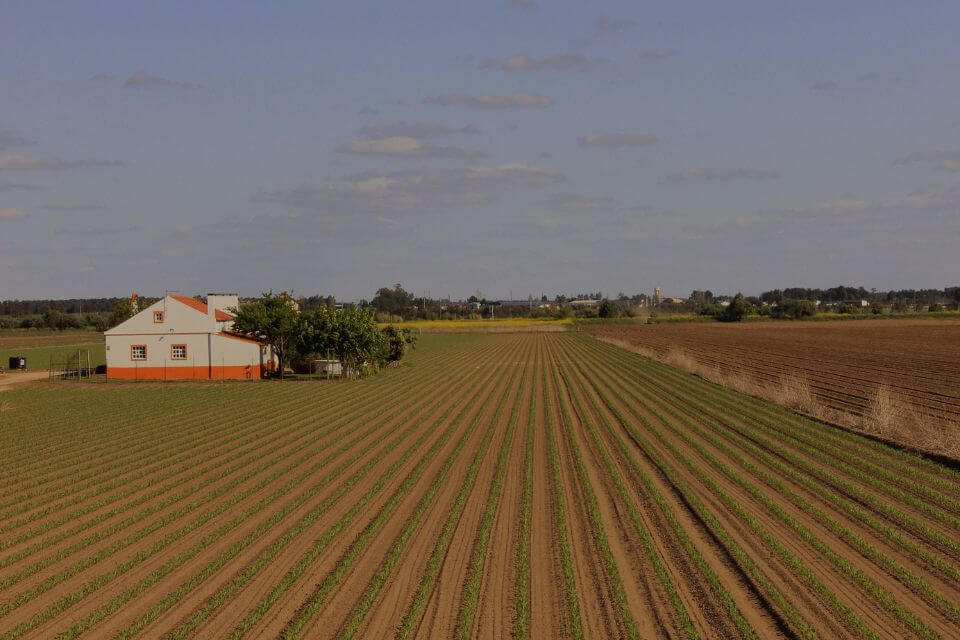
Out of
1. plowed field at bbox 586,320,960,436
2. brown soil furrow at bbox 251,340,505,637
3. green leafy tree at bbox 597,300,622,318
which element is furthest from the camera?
green leafy tree at bbox 597,300,622,318

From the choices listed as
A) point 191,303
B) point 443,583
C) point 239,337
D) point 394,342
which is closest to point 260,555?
point 443,583

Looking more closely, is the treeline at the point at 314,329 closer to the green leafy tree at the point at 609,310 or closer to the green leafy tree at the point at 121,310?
the green leafy tree at the point at 121,310

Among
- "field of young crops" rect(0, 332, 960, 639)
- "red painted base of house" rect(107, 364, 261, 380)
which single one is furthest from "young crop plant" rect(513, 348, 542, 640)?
"red painted base of house" rect(107, 364, 261, 380)

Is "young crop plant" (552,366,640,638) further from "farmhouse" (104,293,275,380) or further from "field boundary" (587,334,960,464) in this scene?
"farmhouse" (104,293,275,380)

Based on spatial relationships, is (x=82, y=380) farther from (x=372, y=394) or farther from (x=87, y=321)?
(x=87, y=321)

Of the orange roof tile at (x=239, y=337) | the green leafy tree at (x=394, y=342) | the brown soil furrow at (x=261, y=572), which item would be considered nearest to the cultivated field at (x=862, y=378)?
the brown soil furrow at (x=261, y=572)

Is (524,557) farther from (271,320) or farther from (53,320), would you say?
(53,320)
